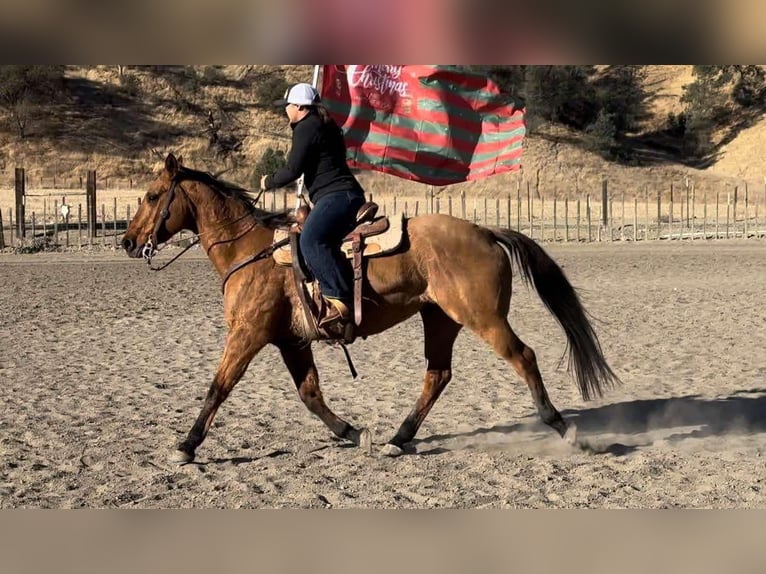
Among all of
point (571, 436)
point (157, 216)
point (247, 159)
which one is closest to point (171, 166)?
point (157, 216)

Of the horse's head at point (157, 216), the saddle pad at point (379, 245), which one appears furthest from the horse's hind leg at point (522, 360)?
the horse's head at point (157, 216)

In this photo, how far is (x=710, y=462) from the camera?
20.2ft

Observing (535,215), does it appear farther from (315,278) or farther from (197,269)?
(315,278)

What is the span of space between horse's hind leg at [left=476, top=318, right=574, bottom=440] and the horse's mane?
1636 mm

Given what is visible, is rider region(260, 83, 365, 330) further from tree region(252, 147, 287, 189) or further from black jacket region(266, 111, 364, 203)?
tree region(252, 147, 287, 189)

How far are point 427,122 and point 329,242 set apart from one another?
937 cm

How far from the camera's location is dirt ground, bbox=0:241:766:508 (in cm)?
562

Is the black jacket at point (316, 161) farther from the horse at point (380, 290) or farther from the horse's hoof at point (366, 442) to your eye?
the horse's hoof at point (366, 442)

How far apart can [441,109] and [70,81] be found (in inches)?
1331

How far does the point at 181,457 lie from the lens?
20.6 ft

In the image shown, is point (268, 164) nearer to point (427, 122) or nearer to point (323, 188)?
point (427, 122)

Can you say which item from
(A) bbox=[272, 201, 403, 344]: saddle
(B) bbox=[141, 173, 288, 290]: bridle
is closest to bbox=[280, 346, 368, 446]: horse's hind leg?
(A) bbox=[272, 201, 403, 344]: saddle

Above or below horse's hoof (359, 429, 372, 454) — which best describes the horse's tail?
above
